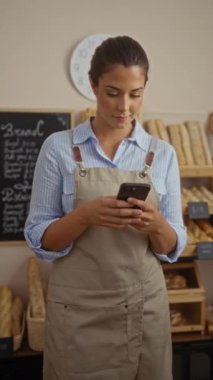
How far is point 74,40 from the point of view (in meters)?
2.06

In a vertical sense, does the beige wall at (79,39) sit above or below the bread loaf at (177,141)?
above

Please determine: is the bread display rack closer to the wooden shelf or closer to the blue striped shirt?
the wooden shelf

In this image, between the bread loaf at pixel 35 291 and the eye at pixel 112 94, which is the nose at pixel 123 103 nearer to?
the eye at pixel 112 94

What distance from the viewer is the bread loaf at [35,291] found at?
1823 mm

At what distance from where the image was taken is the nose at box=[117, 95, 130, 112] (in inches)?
39.7

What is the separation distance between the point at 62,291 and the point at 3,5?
62.5 inches

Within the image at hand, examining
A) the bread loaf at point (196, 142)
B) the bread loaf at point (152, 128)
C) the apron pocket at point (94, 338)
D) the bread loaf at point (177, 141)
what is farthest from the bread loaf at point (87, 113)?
the apron pocket at point (94, 338)

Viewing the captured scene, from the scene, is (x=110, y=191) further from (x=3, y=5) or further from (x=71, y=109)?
(x=3, y=5)

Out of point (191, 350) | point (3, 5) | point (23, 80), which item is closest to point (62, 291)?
point (191, 350)

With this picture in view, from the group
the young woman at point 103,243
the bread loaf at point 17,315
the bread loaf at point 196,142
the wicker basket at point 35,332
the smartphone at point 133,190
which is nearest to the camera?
the smartphone at point 133,190

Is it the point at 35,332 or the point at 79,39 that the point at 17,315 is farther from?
the point at 79,39

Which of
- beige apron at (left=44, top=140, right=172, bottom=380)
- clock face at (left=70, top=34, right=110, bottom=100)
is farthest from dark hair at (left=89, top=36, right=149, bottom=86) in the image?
clock face at (left=70, top=34, right=110, bottom=100)

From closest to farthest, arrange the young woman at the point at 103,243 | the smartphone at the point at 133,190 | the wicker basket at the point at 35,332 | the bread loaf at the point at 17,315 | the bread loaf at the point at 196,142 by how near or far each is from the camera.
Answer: the smartphone at the point at 133,190, the young woman at the point at 103,243, the wicker basket at the point at 35,332, the bread loaf at the point at 17,315, the bread loaf at the point at 196,142

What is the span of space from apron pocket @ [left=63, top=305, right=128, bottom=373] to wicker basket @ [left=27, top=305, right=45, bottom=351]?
692 mm
